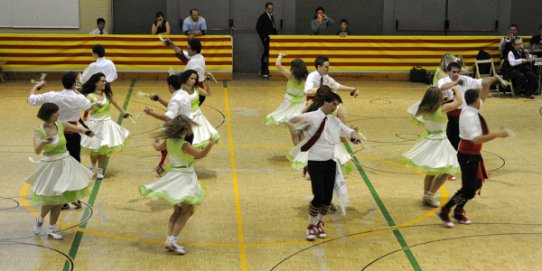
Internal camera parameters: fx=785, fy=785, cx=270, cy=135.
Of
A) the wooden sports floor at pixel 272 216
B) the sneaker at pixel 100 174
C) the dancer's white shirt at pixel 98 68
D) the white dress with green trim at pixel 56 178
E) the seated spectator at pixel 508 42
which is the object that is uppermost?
the seated spectator at pixel 508 42

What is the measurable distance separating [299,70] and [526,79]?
8.39 metres

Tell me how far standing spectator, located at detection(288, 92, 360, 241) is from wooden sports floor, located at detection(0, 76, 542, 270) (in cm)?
67

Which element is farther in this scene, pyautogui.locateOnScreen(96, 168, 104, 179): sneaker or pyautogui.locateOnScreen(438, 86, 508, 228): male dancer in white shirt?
pyautogui.locateOnScreen(96, 168, 104, 179): sneaker

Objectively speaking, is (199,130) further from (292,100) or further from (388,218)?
(388,218)

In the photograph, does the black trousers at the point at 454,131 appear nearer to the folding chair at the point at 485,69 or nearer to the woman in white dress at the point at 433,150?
the woman in white dress at the point at 433,150

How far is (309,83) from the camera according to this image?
453 inches

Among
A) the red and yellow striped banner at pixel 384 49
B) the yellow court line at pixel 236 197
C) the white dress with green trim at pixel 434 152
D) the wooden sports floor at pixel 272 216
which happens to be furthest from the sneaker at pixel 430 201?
the red and yellow striped banner at pixel 384 49

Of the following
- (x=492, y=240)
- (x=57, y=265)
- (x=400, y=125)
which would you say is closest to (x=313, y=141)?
(x=492, y=240)

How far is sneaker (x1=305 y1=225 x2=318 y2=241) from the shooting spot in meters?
9.09

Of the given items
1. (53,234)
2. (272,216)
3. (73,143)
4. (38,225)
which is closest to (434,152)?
(272,216)

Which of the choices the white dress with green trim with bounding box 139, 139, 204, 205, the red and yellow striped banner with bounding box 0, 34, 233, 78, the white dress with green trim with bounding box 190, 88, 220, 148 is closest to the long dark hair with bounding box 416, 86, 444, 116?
the white dress with green trim with bounding box 190, 88, 220, 148

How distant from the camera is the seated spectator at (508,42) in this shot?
18688 millimetres

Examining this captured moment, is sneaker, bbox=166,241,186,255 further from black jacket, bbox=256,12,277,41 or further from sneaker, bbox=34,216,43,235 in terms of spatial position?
black jacket, bbox=256,12,277,41

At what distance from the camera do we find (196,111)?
11.6 metres
